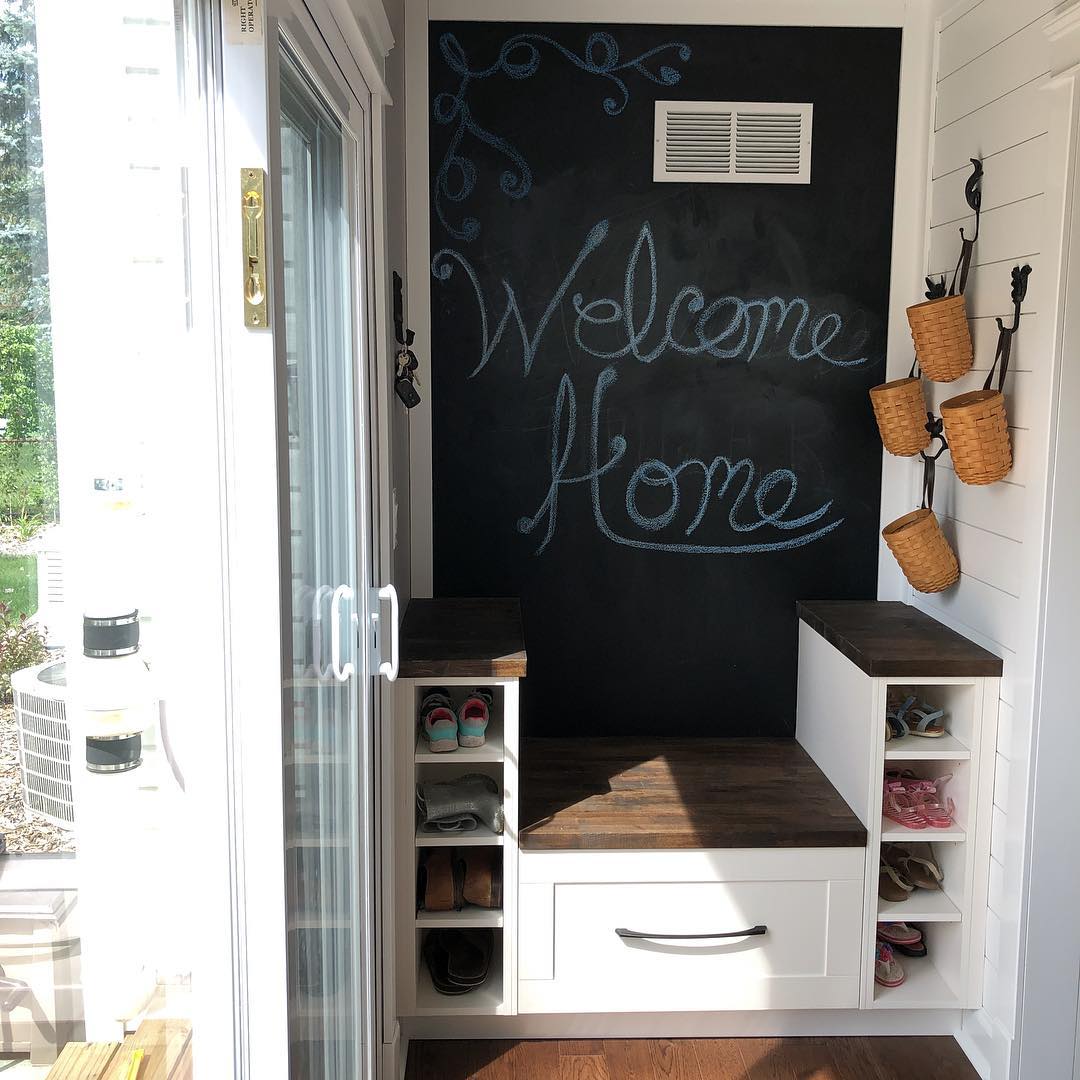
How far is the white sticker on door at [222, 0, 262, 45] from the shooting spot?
120 centimetres

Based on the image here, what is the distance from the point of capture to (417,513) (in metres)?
3.19

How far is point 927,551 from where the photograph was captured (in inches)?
110

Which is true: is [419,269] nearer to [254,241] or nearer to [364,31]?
[364,31]

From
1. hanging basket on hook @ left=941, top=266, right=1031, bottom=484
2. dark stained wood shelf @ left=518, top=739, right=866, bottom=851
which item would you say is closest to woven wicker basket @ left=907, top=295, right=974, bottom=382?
hanging basket on hook @ left=941, top=266, right=1031, bottom=484

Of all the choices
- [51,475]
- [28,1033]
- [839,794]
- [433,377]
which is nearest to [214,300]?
[51,475]

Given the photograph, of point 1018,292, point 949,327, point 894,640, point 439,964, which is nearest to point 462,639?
point 439,964

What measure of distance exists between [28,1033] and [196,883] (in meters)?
0.48

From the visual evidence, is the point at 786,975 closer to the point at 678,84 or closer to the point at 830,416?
the point at 830,416

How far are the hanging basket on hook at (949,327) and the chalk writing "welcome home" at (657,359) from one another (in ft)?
1.44

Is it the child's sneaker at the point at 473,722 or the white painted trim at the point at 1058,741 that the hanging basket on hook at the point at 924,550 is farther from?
the child's sneaker at the point at 473,722

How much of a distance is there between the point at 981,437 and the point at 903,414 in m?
0.44

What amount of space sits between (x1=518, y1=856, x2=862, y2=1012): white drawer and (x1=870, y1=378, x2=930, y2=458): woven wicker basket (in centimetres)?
110

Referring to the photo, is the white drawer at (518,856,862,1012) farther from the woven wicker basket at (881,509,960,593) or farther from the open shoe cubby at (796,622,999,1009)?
the woven wicker basket at (881,509,960,593)

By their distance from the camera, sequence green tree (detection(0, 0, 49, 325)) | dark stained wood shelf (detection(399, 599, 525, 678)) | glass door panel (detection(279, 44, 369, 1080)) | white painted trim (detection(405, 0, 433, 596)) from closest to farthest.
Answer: green tree (detection(0, 0, 49, 325))
glass door panel (detection(279, 44, 369, 1080))
dark stained wood shelf (detection(399, 599, 525, 678))
white painted trim (detection(405, 0, 433, 596))
